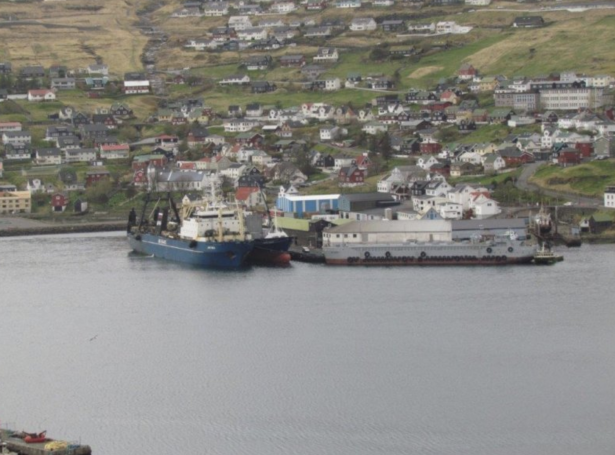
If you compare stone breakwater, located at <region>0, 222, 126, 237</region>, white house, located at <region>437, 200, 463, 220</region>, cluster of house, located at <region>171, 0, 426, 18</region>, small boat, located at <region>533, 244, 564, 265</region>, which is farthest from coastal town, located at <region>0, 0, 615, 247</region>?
cluster of house, located at <region>171, 0, 426, 18</region>

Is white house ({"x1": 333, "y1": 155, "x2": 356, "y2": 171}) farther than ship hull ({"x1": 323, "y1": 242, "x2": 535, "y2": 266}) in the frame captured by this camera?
Yes

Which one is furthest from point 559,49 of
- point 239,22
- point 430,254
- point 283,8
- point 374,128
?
point 430,254

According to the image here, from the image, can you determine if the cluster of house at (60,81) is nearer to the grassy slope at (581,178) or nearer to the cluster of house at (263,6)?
the cluster of house at (263,6)

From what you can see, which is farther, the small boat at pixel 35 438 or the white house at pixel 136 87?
the white house at pixel 136 87

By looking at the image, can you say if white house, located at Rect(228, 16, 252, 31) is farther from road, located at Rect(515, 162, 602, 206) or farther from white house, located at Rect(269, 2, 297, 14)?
road, located at Rect(515, 162, 602, 206)

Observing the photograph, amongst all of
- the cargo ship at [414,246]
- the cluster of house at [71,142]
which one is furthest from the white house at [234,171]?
the cargo ship at [414,246]

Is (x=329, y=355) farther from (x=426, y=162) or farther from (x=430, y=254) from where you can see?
(x=426, y=162)

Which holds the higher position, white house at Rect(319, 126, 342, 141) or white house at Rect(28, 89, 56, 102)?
white house at Rect(28, 89, 56, 102)
